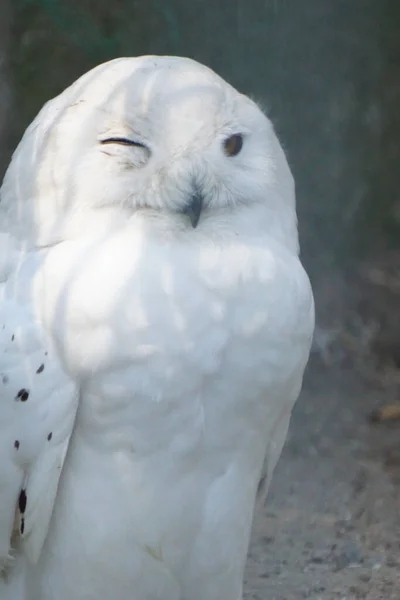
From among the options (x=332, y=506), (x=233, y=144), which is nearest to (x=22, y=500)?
(x=233, y=144)

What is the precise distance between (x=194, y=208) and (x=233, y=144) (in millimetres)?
164

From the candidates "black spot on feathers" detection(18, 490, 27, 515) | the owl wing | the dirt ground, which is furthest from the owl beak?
the dirt ground

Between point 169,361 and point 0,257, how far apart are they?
0.44 m

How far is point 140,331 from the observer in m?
1.92

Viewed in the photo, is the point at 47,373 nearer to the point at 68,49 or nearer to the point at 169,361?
the point at 169,361

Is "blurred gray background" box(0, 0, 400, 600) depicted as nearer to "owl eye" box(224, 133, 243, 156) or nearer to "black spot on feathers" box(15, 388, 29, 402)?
"owl eye" box(224, 133, 243, 156)

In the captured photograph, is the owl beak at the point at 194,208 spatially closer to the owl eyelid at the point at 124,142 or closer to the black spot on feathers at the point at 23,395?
the owl eyelid at the point at 124,142

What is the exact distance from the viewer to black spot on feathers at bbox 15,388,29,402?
1.94m

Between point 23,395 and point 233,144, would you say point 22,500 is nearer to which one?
point 23,395

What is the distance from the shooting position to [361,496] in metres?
3.40

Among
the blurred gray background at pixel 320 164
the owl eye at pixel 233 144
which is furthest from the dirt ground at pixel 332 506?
the owl eye at pixel 233 144

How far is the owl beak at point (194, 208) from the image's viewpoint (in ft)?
6.61

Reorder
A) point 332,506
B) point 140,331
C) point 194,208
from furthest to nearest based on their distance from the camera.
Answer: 1. point 332,506
2. point 194,208
3. point 140,331

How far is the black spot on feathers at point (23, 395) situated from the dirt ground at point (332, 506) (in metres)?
1.17
